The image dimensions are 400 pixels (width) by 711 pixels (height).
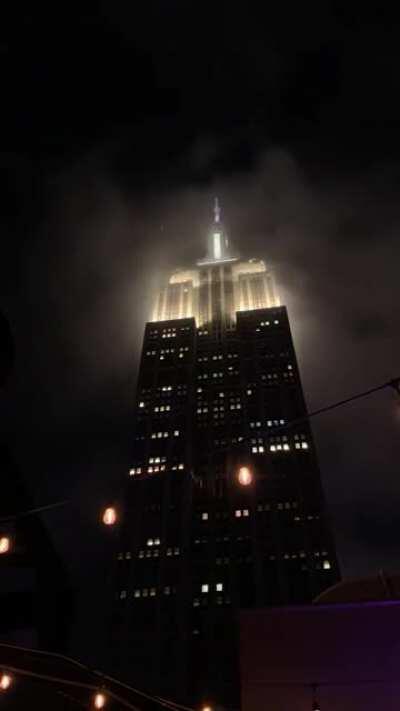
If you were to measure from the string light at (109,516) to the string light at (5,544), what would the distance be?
2.01m

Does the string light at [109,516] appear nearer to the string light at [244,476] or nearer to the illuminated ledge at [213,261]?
the string light at [244,476]

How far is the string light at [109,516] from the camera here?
940 cm

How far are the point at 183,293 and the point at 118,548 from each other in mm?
64219

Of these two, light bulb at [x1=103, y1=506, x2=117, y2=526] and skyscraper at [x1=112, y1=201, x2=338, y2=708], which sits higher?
skyscraper at [x1=112, y1=201, x2=338, y2=708]

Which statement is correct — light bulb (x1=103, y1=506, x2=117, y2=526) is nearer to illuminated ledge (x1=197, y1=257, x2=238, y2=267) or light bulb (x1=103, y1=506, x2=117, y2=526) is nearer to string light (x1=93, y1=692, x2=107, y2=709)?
string light (x1=93, y1=692, x2=107, y2=709)

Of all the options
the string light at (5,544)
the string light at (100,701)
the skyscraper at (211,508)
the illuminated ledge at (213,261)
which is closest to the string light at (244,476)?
the string light at (5,544)

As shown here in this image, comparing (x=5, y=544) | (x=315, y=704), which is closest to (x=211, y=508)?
(x=315, y=704)

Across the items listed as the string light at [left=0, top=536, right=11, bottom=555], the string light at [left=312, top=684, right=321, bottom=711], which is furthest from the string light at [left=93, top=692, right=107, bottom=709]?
the string light at [left=312, top=684, right=321, bottom=711]

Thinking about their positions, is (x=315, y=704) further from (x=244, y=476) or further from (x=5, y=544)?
(x=5, y=544)

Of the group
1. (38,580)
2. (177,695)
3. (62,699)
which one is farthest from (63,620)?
(177,695)

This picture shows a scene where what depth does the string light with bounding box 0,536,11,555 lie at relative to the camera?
29.7 feet

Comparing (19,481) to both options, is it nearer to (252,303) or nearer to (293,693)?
(293,693)

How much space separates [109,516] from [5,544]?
7.20ft

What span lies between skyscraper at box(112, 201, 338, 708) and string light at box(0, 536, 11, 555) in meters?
28.8
